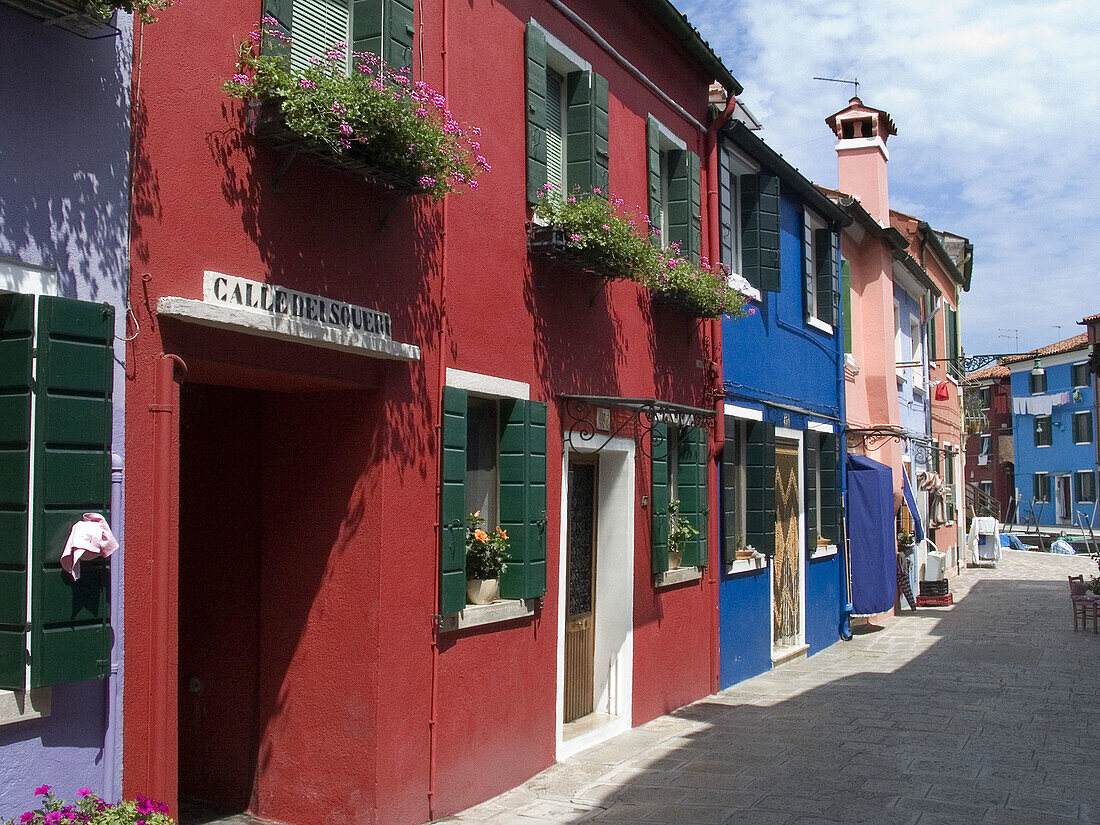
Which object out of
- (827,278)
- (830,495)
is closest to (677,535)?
(830,495)

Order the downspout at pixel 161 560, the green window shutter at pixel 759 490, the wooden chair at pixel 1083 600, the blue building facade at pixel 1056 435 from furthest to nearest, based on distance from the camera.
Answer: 1. the blue building facade at pixel 1056 435
2. the wooden chair at pixel 1083 600
3. the green window shutter at pixel 759 490
4. the downspout at pixel 161 560

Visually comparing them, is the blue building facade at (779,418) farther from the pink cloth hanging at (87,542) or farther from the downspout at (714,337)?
the pink cloth hanging at (87,542)

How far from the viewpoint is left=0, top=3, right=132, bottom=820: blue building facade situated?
13.6 ft

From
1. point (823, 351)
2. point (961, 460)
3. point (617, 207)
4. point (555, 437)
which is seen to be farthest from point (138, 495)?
point (961, 460)

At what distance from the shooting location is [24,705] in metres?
4.10

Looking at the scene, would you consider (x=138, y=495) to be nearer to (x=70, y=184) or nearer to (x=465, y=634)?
(x=70, y=184)

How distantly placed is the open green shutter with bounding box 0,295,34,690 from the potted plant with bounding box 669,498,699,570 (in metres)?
6.99

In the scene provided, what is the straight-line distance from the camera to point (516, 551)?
24.6ft

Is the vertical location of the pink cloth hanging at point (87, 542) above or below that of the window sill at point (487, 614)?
above

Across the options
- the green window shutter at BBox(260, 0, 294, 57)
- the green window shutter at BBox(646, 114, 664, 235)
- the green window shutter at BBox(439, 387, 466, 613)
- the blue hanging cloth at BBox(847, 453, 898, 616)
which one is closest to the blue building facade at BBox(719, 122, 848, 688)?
the blue hanging cloth at BBox(847, 453, 898, 616)

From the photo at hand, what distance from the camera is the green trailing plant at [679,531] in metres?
10.4

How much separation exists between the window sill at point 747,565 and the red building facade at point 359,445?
259 centimetres

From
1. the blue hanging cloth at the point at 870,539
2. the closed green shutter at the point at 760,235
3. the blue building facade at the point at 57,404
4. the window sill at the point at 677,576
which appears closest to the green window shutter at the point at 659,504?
the window sill at the point at 677,576

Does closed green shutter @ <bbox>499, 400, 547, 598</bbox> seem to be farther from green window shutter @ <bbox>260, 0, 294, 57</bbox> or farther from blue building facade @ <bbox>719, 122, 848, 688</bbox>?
blue building facade @ <bbox>719, 122, 848, 688</bbox>
